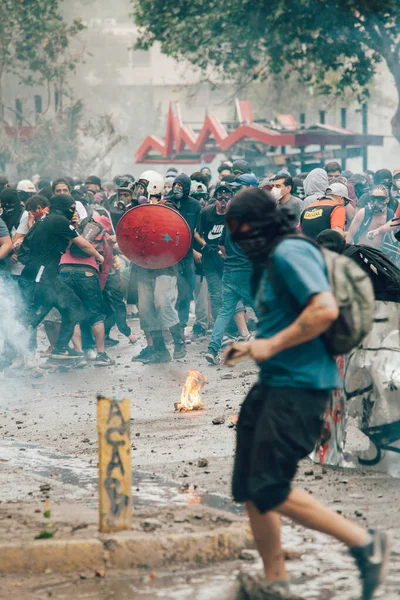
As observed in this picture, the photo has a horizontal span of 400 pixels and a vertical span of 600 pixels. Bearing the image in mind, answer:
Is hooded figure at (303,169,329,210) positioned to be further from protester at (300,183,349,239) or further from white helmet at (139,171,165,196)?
white helmet at (139,171,165,196)

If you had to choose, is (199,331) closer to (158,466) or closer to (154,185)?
(154,185)

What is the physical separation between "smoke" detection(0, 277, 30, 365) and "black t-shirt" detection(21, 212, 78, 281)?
27cm

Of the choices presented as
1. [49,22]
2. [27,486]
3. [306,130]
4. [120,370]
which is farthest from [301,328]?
[49,22]

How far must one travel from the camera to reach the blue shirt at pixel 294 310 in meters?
4.56

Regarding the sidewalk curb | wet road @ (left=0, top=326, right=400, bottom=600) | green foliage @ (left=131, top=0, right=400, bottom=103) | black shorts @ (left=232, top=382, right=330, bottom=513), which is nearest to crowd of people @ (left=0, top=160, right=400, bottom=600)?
black shorts @ (left=232, top=382, right=330, bottom=513)

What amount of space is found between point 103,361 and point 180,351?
0.86 m

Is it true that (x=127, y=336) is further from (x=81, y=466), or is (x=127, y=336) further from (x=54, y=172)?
(x=54, y=172)

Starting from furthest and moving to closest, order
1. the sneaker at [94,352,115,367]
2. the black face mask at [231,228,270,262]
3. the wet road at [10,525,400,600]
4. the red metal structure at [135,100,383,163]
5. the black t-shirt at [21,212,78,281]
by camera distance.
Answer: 1. the red metal structure at [135,100,383,163]
2. the sneaker at [94,352,115,367]
3. the black t-shirt at [21,212,78,281]
4. the wet road at [10,525,400,600]
5. the black face mask at [231,228,270,262]

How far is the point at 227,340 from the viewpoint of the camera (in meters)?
13.3

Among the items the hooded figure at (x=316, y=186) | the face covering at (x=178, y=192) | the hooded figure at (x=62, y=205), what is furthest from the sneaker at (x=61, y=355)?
the hooded figure at (x=316, y=186)

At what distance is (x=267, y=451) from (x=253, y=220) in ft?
3.03

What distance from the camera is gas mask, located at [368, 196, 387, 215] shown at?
44.7 ft

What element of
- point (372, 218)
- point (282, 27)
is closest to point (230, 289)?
point (372, 218)

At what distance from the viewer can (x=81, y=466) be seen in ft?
25.5
